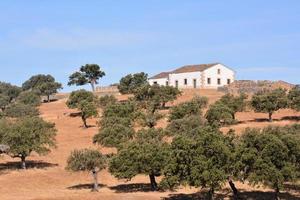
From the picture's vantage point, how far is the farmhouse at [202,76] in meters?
151

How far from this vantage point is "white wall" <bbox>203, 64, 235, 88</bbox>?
5960 inches

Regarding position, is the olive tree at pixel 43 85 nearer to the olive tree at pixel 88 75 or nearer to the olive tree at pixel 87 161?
the olive tree at pixel 88 75

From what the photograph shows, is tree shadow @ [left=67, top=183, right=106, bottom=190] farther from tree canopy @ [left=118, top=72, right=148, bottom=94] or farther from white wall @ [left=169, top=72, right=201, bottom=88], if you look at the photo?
white wall @ [left=169, top=72, right=201, bottom=88]

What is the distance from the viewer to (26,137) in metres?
73.6

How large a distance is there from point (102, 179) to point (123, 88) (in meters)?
78.2

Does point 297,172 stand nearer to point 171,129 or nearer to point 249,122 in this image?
point 171,129

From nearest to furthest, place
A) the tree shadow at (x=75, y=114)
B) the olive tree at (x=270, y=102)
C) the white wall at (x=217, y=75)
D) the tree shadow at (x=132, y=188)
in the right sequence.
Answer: the tree shadow at (x=132, y=188)
the olive tree at (x=270, y=102)
the tree shadow at (x=75, y=114)
the white wall at (x=217, y=75)

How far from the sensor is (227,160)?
5122 cm

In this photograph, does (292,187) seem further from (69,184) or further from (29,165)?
(29,165)

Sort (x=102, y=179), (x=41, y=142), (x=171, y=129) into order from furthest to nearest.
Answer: (x=171, y=129)
(x=41, y=142)
(x=102, y=179)

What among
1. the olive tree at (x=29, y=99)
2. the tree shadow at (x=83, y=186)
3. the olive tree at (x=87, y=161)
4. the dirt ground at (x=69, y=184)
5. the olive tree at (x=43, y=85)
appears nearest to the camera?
the dirt ground at (x=69, y=184)

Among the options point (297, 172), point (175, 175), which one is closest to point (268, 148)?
point (297, 172)

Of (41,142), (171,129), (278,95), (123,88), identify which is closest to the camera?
(41,142)

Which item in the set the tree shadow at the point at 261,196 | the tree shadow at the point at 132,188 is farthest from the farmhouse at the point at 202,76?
the tree shadow at the point at 261,196
